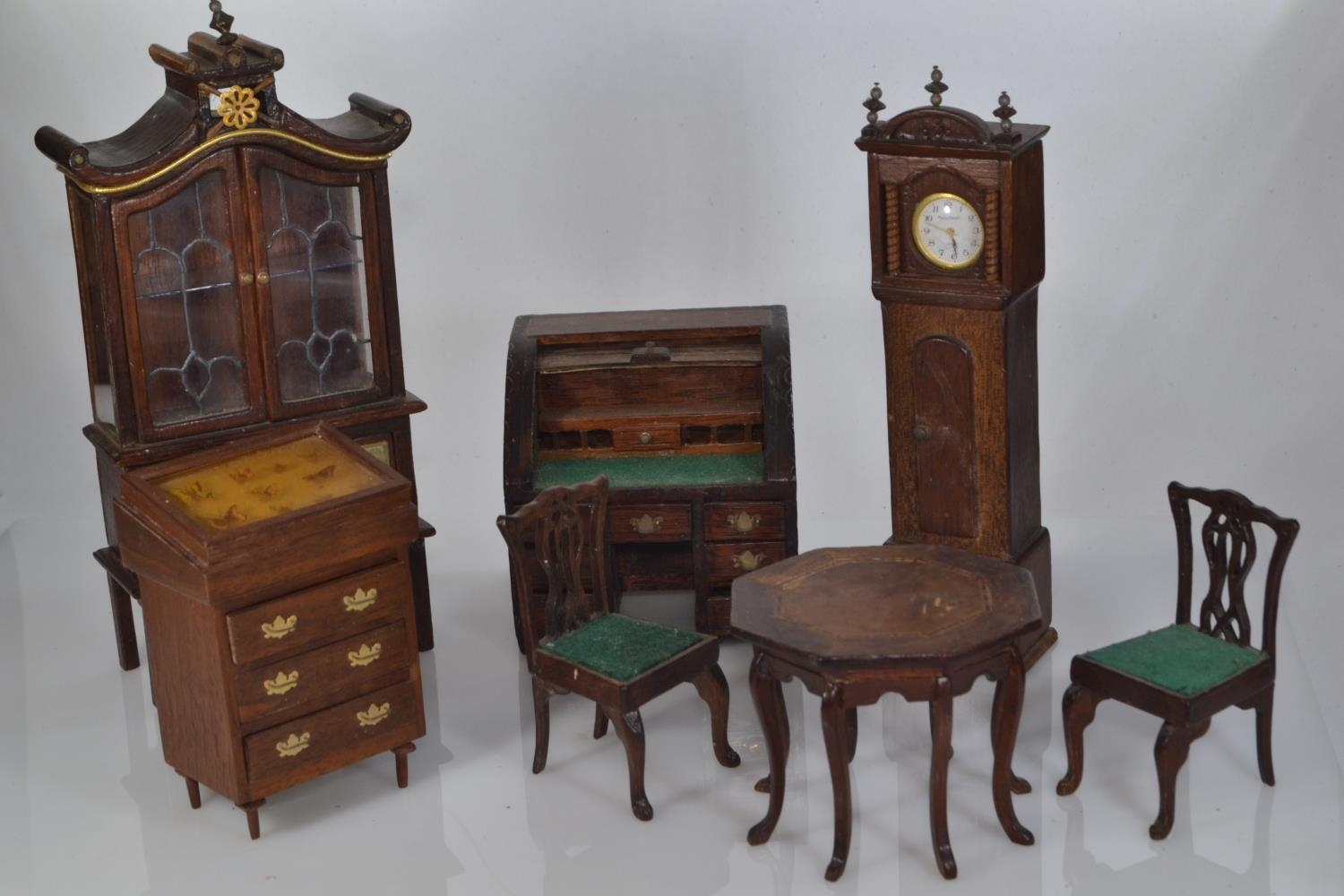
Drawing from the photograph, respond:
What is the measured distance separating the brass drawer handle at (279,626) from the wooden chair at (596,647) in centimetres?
65

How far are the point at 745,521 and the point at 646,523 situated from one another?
33 centimetres

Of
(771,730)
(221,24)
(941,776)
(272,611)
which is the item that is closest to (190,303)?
(221,24)

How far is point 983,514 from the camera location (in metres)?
5.97

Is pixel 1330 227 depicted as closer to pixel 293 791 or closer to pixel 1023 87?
pixel 1023 87

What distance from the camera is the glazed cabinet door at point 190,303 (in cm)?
555

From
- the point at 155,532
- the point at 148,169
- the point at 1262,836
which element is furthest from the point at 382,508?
the point at 1262,836

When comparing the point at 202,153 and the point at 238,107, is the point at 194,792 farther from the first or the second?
the point at 238,107

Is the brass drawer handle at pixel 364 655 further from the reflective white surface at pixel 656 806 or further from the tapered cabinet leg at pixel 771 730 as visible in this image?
the tapered cabinet leg at pixel 771 730

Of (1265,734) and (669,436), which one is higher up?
(669,436)

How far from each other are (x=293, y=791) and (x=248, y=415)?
3.83 ft

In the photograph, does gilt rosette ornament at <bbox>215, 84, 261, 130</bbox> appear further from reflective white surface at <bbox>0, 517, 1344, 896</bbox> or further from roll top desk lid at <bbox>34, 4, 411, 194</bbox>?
reflective white surface at <bbox>0, 517, 1344, 896</bbox>

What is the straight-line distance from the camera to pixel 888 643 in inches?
190

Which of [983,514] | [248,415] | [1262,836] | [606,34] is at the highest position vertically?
[606,34]

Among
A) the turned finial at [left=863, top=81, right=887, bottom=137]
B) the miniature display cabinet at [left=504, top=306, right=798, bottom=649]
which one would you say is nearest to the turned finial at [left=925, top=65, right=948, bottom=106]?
the turned finial at [left=863, top=81, right=887, bottom=137]
